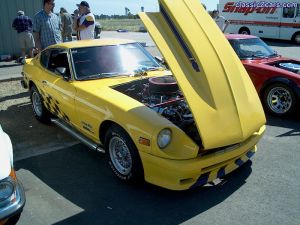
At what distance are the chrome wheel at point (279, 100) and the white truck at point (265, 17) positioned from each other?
13.4 metres

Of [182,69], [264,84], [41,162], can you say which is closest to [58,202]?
[41,162]

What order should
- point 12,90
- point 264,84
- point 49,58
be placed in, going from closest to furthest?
point 49,58, point 264,84, point 12,90

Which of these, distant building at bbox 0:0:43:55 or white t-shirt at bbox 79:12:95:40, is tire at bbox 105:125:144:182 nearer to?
white t-shirt at bbox 79:12:95:40

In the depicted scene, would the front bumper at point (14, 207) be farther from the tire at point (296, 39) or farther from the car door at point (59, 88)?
the tire at point (296, 39)

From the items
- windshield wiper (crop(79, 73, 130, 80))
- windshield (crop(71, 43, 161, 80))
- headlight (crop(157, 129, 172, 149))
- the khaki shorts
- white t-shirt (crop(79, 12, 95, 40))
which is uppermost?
white t-shirt (crop(79, 12, 95, 40))

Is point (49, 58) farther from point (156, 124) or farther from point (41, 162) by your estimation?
point (156, 124)

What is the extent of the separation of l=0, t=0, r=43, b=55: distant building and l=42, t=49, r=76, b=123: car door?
7020mm

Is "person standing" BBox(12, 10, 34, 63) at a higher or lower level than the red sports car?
higher

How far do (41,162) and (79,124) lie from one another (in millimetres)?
687

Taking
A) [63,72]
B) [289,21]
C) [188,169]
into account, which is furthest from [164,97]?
[289,21]

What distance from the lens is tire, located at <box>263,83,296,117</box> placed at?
597 cm

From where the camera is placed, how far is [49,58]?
5527mm

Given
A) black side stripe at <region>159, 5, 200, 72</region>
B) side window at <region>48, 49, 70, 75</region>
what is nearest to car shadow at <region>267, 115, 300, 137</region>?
black side stripe at <region>159, 5, 200, 72</region>

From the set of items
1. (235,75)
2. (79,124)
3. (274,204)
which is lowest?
(274,204)
